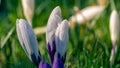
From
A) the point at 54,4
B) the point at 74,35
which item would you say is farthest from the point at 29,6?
the point at 74,35

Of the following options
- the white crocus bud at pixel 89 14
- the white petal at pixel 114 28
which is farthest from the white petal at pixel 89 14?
the white petal at pixel 114 28

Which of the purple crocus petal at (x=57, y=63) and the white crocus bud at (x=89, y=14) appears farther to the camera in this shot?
the white crocus bud at (x=89, y=14)

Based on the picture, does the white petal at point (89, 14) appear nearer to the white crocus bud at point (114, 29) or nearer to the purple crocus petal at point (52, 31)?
the white crocus bud at point (114, 29)

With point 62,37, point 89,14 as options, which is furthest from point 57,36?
point 89,14

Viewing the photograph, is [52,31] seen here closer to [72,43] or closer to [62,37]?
[62,37]

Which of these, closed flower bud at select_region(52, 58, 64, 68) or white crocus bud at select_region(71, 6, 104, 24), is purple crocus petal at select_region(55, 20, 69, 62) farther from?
white crocus bud at select_region(71, 6, 104, 24)

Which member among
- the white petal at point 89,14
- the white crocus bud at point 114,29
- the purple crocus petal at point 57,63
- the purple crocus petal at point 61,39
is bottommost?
the white petal at point 89,14
